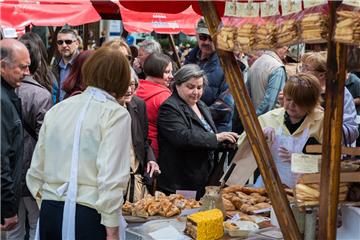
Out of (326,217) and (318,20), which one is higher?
(318,20)

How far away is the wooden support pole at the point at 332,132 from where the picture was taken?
169 cm

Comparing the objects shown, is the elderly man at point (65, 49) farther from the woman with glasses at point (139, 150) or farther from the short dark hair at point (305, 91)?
the short dark hair at point (305, 91)

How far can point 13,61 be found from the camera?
2.93m

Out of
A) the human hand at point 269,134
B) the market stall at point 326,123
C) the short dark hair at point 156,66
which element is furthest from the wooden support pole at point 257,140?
the short dark hair at point 156,66

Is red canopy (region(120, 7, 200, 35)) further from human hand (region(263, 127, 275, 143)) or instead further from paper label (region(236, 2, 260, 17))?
paper label (region(236, 2, 260, 17))

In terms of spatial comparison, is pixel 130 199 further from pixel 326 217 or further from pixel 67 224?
pixel 326 217

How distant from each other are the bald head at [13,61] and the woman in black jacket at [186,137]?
3.64ft

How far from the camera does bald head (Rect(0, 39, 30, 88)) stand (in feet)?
9.49

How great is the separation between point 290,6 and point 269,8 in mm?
116

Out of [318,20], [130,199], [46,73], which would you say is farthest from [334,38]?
[46,73]

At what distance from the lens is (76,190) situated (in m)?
2.24

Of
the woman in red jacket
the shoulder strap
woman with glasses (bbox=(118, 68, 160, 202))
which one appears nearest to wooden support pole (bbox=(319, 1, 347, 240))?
woman with glasses (bbox=(118, 68, 160, 202))

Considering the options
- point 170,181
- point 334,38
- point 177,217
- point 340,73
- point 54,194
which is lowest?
point 170,181

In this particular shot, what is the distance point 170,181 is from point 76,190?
1.67 metres
